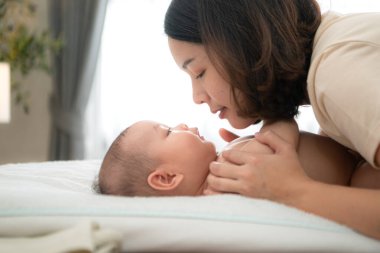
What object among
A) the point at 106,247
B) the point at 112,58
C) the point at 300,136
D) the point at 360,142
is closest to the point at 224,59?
the point at 300,136

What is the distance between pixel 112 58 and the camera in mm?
3180

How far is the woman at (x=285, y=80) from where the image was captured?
2.83 feet

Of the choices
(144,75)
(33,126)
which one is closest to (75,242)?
(144,75)

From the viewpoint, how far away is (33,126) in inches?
136

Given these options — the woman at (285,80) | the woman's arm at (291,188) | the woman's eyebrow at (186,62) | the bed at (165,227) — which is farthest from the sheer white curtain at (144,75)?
the bed at (165,227)

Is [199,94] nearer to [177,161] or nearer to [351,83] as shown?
[177,161]

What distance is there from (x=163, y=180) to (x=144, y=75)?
2011mm

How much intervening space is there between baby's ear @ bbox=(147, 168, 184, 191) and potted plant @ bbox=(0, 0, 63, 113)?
2124mm

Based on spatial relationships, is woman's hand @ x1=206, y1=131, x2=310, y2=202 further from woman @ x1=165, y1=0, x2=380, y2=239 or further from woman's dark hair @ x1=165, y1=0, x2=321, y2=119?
woman's dark hair @ x1=165, y1=0, x2=321, y2=119

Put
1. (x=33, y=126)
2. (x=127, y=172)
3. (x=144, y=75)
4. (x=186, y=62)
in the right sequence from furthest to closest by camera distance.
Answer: (x=33, y=126) < (x=144, y=75) < (x=186, y=62) < (x=127, y=172)

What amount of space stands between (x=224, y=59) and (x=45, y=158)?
2614mm

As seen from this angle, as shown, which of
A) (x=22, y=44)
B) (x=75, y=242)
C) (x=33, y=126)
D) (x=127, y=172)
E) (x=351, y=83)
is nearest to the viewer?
(x=75, y=242)

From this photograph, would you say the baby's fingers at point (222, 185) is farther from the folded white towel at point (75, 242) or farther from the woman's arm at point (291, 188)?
the folded white towel at point (75, 242)

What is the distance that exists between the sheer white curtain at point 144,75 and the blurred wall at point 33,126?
1.76 ft
